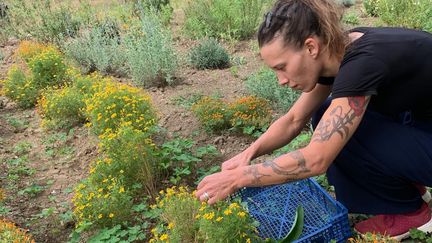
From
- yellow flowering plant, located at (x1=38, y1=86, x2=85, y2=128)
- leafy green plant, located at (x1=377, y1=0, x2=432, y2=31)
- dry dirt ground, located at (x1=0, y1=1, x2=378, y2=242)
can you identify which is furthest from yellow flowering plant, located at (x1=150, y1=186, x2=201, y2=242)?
leafy green plant, located at (x1=377, y1=0, x2=432, y2=31)

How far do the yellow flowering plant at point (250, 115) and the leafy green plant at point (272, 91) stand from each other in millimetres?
181

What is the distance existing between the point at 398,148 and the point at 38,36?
700 cm

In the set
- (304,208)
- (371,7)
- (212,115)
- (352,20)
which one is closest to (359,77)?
(304,208)

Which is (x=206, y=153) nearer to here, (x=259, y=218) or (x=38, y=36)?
(x=259, y=218)

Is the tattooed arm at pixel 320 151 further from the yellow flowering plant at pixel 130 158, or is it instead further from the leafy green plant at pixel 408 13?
the leafy green plant at pixel 408 13

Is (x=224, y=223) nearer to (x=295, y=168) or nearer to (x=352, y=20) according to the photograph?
(x=295, y=168)

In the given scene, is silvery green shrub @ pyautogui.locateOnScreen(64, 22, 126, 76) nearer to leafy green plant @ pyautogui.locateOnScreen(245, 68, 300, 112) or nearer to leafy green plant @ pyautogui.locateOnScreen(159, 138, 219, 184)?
leafy green plant @ pyautogui.locateOnScreen(245, 68, 300, 112)

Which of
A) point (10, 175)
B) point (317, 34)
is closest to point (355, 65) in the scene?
point (317, 34)

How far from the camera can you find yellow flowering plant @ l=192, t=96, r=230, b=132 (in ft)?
13.2

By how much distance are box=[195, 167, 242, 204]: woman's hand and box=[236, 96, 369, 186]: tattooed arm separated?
0.03 m

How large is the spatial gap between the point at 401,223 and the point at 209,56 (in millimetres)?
3818

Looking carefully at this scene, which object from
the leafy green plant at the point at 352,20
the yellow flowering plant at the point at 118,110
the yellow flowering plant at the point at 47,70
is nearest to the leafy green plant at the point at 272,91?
the yellow flowering plant at the point at 118,110

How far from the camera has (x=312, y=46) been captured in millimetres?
2104

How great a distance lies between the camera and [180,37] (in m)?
7.65
